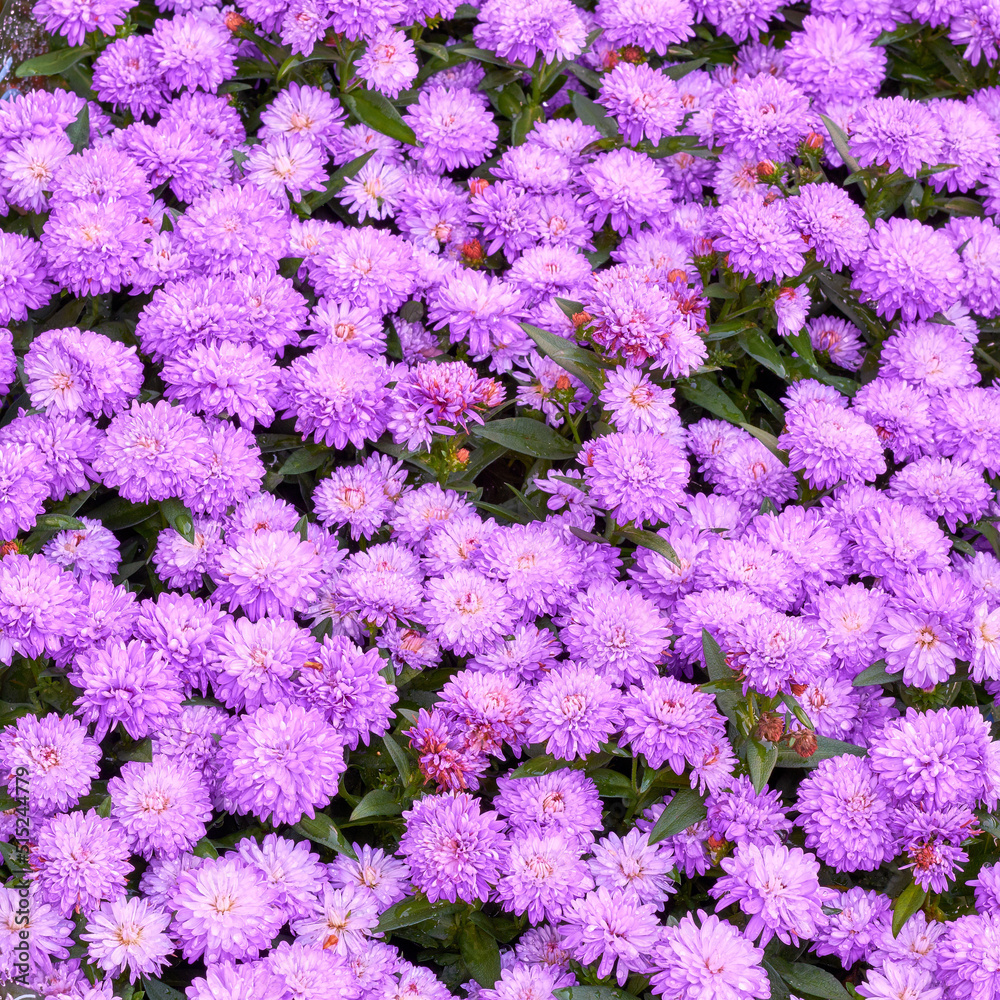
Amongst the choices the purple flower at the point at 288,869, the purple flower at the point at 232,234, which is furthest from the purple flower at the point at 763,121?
the purple flower at the point at 288,869

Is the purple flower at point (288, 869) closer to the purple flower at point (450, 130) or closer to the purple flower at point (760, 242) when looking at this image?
the purple flower at point (760, 242)

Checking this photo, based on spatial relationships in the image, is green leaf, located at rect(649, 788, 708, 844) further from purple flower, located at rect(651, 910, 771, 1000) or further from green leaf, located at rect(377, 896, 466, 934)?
green leaf, located at rect(377, 896, 466, 934)

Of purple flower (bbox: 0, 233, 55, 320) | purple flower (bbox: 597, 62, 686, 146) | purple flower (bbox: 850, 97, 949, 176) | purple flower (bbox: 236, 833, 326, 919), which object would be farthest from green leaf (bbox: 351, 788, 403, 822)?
purple flower (bbox: 850, 97, 949, 176)

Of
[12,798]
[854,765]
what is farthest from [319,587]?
[854,765]

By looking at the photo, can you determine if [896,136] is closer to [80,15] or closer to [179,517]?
[179,517]

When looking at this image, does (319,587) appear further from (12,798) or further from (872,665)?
(872,665)

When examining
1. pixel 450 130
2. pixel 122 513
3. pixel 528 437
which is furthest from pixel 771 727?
pixel 450 130

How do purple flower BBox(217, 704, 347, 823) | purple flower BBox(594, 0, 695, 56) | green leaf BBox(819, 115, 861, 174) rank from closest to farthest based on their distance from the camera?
purple flower BBox(217, 704, 347, 823) < green leaf BBox(819, 115, 861, 174) < purple flower BBox(594, 0, 695, 56)
